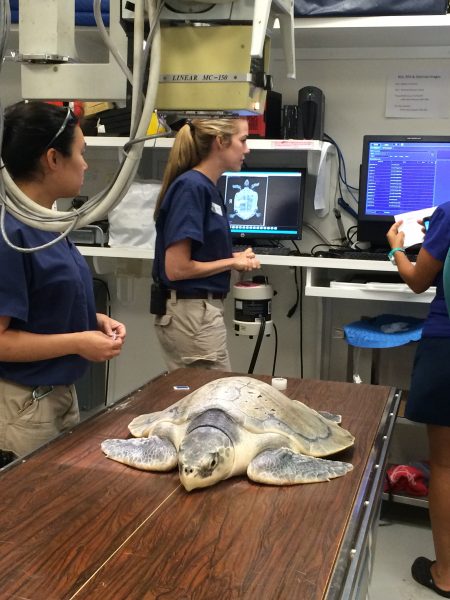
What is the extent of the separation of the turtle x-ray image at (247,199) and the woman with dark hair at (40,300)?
158 cm

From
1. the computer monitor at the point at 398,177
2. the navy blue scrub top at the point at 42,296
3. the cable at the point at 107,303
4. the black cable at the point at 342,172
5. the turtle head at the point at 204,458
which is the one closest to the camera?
the turtle head at the point at 204,458

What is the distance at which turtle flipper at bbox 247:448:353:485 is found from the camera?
1.30 meters

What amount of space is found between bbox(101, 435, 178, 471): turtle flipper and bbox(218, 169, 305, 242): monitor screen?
1.78 m

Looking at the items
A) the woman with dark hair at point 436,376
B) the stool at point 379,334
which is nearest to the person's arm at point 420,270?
the woman with dark hair at point 436,376

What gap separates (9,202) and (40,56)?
8.9 inches

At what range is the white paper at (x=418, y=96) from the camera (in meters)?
3.06

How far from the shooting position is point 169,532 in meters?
1.10

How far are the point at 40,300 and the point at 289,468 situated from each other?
0.69m

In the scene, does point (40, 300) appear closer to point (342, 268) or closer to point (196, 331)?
point (196, 331)

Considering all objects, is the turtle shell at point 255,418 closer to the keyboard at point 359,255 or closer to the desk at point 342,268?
the desk at point 342,268

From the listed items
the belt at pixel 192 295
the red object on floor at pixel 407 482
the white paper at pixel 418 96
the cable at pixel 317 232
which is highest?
the white paper at pixel 418 96

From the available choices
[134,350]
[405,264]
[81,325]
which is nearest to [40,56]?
[81,325]

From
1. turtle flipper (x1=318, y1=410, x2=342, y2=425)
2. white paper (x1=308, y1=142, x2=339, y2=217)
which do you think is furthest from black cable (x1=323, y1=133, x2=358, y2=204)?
turtle flipper (x1=318, y1=410, x2=342, y2=425)

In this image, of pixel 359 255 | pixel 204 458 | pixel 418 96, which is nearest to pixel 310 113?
pixel 418 96
